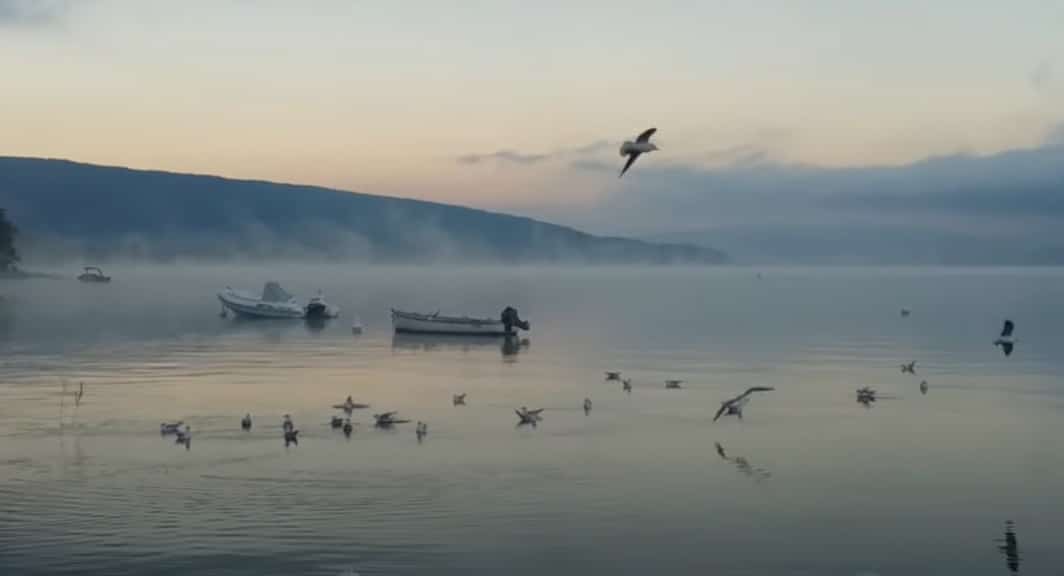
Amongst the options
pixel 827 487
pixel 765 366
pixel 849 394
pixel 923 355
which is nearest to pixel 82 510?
pixel 827 487

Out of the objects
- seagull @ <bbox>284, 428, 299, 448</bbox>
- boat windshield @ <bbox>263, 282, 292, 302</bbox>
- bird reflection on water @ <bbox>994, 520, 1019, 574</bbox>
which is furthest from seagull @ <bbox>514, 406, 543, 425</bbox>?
boat windshield @ <bbox>263, 282, 292, 302</bbox>

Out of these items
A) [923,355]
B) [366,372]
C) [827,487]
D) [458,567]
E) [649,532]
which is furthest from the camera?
[923,355]

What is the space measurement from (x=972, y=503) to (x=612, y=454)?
1009 centimetres

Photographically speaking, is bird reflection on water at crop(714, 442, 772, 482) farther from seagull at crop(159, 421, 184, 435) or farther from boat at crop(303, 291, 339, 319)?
boat at crop(303, 291, 339, 319)

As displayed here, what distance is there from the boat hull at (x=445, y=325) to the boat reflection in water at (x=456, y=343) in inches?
12.5

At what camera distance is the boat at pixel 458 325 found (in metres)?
87.4

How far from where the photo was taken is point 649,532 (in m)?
25.8

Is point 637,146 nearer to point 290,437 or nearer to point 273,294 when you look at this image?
point 290,437

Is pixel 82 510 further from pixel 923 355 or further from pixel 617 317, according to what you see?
pixel 617 317

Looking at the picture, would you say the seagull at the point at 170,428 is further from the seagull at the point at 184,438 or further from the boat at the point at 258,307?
the boat at the point at 258,307

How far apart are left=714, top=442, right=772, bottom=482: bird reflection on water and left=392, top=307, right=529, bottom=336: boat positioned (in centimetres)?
5210

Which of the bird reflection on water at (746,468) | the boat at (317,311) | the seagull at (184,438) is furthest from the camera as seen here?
the boat at (317,311)

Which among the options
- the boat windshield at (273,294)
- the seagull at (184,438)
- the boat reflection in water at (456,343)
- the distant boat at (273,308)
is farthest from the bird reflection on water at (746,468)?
the boat windshield at (273,294)

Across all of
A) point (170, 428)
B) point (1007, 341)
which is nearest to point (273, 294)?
point (1007, 341)
